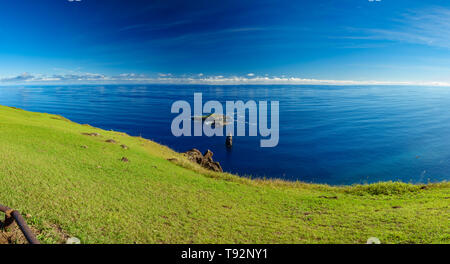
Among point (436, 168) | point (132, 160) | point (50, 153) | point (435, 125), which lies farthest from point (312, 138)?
point (50, 153)

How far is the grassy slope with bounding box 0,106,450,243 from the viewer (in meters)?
8.76

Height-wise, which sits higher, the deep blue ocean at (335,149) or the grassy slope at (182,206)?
the grassy slope at (182,206)

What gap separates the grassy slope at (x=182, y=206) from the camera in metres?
8.76

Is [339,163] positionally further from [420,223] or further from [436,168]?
[420,223]

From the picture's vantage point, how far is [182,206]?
11945mm

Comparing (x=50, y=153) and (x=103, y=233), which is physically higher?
(x=50, y=153)

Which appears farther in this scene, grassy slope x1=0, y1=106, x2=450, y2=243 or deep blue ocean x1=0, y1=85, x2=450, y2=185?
deep blue ocean x1=0, y1=85, x2=450, y2=185

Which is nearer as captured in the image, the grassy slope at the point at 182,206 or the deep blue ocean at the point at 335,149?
the grassy slope at the point at 182,206

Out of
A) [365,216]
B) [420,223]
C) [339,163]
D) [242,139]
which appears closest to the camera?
[420,223]

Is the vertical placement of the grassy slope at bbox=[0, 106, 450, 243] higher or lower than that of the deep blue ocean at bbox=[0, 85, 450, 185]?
higher

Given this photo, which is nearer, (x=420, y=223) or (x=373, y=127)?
(x=420, y=223)

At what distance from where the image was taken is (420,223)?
31.9 ft

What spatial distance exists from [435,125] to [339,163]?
7666cm

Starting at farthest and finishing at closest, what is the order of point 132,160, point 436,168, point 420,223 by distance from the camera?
point 436,168
point 132,160
point 420,223
